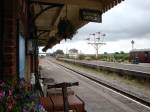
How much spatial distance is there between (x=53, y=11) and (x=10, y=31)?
669cm

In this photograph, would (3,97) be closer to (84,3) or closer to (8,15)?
(8,15)

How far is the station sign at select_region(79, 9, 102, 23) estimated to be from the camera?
9.85m

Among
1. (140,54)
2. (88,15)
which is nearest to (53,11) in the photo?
(88,15)

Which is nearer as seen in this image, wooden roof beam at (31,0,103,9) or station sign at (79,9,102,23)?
wooden roof beam at (31,0,103,9)

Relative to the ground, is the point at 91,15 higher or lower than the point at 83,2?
lower

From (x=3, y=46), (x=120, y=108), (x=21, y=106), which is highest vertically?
(x=3, y=46)

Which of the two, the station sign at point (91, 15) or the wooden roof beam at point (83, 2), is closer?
the wooden roof beam at point (83, 2)

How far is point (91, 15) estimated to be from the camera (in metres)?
9.95

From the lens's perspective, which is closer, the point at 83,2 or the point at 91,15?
the point at 83,2

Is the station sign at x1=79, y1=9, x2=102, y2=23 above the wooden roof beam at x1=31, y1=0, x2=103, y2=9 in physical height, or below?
below

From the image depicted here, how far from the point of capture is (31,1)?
9445mm

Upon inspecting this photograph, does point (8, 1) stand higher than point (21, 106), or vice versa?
point (8, 1)

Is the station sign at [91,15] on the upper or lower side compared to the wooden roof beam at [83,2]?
lower

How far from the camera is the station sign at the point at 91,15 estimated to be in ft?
32.3
